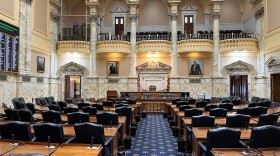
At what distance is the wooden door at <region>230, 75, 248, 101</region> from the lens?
62.0 feet

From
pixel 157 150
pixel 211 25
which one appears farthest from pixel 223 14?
pixel 157 150

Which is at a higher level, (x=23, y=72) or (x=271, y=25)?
(x=271, y=25)

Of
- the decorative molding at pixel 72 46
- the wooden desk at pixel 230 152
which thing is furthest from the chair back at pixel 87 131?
the decorative molding at pixel 72 46

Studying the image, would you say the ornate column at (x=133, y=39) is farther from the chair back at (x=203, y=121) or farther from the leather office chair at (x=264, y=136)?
the leather office chair at (x=264, y=136)

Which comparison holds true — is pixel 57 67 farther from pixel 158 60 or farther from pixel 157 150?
pixel 157 150

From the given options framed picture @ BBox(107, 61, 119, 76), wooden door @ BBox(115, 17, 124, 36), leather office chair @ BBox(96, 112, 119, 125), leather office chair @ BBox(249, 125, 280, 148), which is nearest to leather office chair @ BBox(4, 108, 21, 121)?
leather office chair @ BBox(96, 112, 119, 125)

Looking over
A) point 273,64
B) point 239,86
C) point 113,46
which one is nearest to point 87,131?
point 273,64

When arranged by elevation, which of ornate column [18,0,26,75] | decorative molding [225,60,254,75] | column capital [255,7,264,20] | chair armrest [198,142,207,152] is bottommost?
chair armrest [198,142,207,152]

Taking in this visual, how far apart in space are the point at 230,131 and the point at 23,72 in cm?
1252

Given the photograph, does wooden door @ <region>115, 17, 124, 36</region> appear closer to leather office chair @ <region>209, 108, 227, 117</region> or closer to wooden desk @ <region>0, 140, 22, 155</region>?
leather office chair @ <region>209, 108, 227, 117</region>

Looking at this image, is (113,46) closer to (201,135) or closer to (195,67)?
(195,67)

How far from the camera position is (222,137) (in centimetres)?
408

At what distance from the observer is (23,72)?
45.9 feet

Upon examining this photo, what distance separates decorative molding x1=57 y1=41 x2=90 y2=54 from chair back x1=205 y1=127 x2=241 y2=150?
16.0 m
